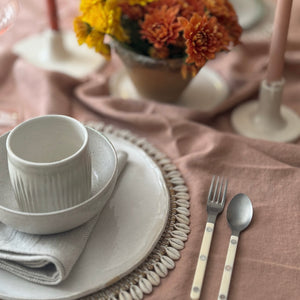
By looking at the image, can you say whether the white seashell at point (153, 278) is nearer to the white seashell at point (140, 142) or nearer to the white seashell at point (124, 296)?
the white seashell at point (124, 296)

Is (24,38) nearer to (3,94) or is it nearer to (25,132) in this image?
(3,94)

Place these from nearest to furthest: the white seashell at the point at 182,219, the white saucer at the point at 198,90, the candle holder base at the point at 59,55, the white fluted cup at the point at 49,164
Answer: the white fluted cup at the point at 49,164, the white seashell at the point at 182,219, the white saucer at the point at 198,90, the candle holder base at the point at 59,55

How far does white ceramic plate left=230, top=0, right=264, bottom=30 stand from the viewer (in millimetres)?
1106

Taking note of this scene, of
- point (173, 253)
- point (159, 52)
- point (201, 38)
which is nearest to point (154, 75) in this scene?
point (159, 52)

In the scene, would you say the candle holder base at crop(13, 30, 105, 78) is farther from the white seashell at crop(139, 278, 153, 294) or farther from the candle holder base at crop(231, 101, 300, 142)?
the white seashell at crop(139, 278, 153, 294)

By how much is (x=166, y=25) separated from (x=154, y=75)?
0.11 meters

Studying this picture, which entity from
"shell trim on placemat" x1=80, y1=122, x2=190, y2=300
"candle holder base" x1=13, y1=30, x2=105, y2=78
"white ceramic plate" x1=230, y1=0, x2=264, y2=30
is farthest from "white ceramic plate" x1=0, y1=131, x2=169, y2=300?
"white ceramic plate" x1=230, y1=0, x2=264, y2=30

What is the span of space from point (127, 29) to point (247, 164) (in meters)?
0.31

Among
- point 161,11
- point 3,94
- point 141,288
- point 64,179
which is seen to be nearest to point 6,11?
point 3,94

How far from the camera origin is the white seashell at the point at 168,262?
60 cm

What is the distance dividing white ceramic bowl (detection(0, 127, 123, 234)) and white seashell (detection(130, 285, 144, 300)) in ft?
0.32

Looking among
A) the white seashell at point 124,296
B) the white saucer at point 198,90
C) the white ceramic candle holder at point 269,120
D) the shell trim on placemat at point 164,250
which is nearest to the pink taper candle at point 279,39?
the white ceramic candle holder at point 269,120

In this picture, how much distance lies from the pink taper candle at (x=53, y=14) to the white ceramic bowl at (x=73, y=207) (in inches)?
17.2

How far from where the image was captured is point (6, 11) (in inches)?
34.4
